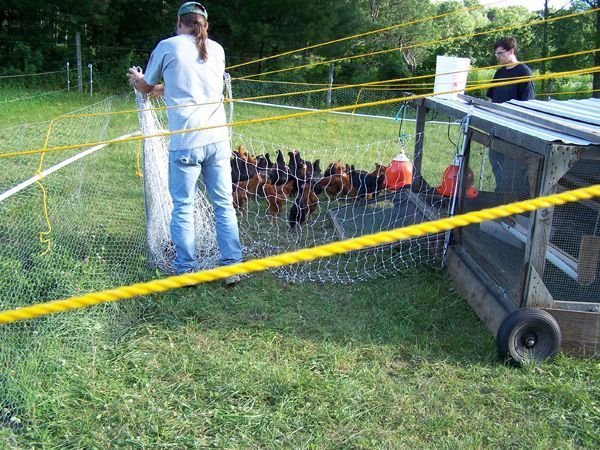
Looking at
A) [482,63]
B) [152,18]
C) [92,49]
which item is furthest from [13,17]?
[482,63]

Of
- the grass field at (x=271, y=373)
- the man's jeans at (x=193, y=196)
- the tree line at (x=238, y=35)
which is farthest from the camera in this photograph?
the tree line at (x=238, y=35)

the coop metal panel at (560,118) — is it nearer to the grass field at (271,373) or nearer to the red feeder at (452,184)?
the red feeder at (452,184)

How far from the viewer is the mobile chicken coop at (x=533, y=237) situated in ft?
9.37

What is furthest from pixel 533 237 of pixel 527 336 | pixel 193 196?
pixel 193 196

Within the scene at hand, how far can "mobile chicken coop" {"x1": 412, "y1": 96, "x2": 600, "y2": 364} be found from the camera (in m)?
2.86

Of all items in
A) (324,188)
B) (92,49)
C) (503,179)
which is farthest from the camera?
(92,49)

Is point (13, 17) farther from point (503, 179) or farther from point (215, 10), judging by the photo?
point (503, 179)

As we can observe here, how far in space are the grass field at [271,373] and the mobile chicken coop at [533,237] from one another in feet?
0.51

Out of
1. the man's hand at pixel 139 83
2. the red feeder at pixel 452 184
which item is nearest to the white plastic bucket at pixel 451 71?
the red feeder at pixel 452 184

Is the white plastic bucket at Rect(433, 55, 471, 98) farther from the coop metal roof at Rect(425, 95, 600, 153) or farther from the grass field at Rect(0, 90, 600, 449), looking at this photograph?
the grass field at Rect(0, 90, 600, 449)

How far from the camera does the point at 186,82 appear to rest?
Result: 347 cm

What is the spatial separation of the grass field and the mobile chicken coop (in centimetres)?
16

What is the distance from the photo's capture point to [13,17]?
1800cm

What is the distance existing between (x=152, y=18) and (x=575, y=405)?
1861cm
